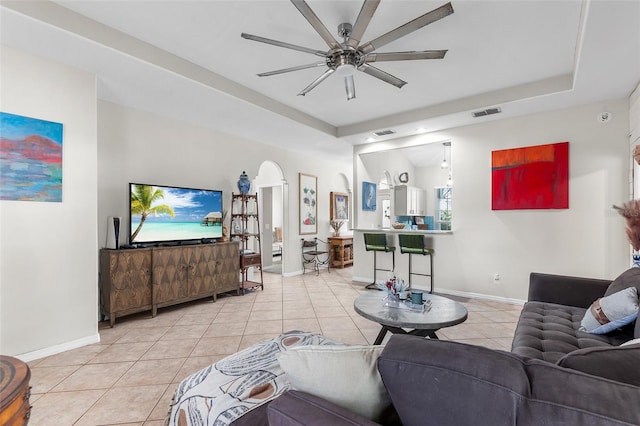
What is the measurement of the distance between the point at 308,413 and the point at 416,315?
172 centimetres

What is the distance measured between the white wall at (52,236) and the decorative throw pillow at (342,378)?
2965 mm

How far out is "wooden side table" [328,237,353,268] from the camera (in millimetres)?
7191

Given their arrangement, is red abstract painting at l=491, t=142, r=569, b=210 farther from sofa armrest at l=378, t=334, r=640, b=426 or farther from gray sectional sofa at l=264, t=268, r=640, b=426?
sofa armrest at l=378, t=334, r=640, b=426

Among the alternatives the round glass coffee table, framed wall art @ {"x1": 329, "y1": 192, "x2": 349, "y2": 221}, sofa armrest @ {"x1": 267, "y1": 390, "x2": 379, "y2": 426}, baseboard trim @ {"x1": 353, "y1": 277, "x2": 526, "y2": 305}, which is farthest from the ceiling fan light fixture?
framed wall art @ {"x1": 329, "y1": 192, "x2": 349, "y2": 221}

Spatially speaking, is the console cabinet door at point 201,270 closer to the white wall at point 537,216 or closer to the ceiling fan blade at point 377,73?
the ceiling fan blade at point 377,73

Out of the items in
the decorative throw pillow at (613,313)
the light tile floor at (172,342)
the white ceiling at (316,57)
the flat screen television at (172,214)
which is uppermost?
the white ceiling at (316,57)

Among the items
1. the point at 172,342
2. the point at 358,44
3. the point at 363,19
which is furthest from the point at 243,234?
→ the point at 363,19

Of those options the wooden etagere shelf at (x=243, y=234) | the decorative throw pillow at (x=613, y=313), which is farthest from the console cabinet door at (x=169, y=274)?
the decorative throw pillow at (x=613, y=313)

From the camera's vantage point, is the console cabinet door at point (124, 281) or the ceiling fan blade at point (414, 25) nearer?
the ceiling fan blade at point (414, 25)

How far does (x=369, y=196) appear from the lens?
648 cm

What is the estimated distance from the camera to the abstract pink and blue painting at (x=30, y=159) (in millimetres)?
2523

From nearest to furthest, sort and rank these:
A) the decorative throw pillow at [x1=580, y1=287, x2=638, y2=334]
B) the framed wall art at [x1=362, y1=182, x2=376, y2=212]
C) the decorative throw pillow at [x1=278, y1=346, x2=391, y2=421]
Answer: the decorative throw pillow at [x1=278, y1=346, x2=391, y2=421] < the decorative throw pillow at [x1=580, y1=287, x2=638, y2=334] < the framed wall art at [x1=362, y1=182, x2=376, y2=212]

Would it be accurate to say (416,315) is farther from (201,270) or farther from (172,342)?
(201,270)

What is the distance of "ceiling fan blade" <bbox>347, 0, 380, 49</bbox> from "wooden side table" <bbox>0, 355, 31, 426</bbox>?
2.46 metres
